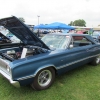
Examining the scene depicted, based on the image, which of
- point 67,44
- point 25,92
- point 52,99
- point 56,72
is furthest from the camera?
point 67,44

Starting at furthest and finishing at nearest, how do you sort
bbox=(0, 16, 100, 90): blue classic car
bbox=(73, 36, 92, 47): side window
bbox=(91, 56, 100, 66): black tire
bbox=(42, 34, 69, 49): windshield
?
bbox=(91, 56, 100, 66): black tire < bbox=(73, 36, 92, 47): side window < bbox=(42, 34, 69, 49): windshield < bbox=(0, 16, 100, 90): blue classic car

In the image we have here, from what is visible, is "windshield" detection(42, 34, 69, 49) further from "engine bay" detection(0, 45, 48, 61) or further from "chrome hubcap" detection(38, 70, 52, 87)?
"chrome hubcap" detection(38, 70, 52, 87)

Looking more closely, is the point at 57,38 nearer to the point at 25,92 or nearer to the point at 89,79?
the point at 89,79

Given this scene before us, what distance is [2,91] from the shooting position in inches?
124

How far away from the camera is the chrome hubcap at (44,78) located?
3.15m

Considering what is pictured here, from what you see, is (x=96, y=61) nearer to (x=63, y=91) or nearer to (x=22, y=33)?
(x=63, y=91)

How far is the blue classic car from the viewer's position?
267cm

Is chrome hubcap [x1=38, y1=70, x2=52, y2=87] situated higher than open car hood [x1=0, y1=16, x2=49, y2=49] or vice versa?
open car hood [x1=0, y1=16, x2=49, y2=49]

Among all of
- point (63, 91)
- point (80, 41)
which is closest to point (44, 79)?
point (63, 91)

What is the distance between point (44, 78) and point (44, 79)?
0.11 ft

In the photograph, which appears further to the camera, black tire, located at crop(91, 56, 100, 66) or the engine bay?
black tire, located at crop(91, 56, 100, 66)

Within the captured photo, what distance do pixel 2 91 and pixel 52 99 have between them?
1.37 meters

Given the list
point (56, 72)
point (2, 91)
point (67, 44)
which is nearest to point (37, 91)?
point (56, 72)

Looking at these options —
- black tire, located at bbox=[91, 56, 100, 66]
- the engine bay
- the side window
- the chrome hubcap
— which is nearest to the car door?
the side window
